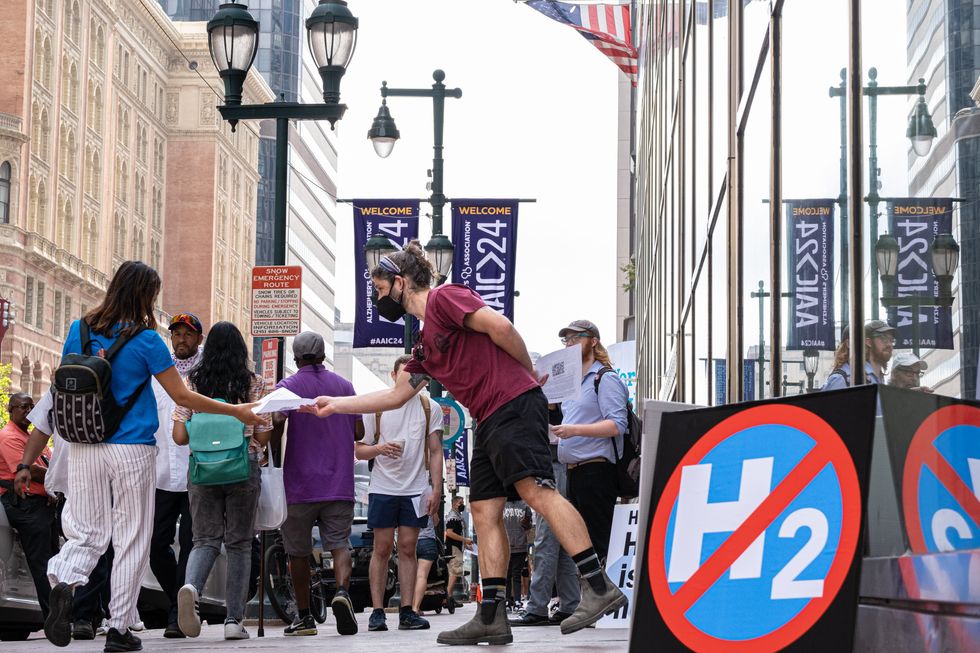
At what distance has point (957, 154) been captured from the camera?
3.21 m

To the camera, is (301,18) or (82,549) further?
(301,18)

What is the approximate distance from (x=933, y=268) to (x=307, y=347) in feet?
22.6

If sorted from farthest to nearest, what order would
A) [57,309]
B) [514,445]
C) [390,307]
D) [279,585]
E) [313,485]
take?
1. [57,309]
2. [279,585]
3. [313,485]
4. [390,307]
5. [514,445]

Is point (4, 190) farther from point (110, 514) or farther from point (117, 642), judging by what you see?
point (117, 642)

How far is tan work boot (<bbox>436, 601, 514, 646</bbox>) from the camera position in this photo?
23.6 ft

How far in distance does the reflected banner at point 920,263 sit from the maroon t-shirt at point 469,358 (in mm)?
3197

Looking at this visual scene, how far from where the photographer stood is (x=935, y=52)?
3.42 meters

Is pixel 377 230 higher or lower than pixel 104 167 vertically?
lower

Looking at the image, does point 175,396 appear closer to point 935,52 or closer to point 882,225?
point 882,225

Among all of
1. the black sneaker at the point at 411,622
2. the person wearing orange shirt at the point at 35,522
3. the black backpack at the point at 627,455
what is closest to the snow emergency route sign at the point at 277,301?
the person wearing orange shirt at the point at 35,522

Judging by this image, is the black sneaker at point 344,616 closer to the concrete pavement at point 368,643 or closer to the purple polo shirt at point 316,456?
the concrete pavement at point 368,643

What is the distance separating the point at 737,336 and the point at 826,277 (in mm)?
3176

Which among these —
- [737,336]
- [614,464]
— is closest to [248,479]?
[614,464]

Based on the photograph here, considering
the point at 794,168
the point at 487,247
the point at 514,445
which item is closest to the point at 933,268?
the point at 794,168
